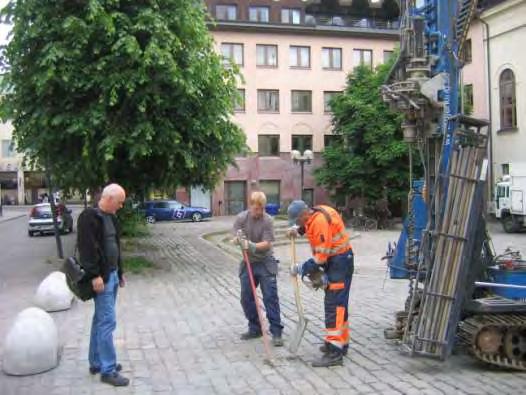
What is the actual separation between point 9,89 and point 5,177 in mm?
54384

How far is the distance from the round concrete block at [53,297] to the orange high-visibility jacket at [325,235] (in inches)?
194

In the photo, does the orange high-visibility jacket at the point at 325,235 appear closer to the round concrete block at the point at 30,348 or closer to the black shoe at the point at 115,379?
the black shoe at the point at 115,379

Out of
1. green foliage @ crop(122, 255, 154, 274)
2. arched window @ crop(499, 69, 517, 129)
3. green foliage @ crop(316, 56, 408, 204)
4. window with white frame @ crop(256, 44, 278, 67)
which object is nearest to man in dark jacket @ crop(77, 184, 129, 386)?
green foliage @ crop(122, 255, 154, 274)

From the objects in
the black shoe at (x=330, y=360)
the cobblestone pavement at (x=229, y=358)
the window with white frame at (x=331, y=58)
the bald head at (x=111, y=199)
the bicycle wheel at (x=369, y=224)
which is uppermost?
the window with white frame at (x=331, y=58)

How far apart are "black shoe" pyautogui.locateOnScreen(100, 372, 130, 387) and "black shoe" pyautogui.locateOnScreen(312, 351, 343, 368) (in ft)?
6.34

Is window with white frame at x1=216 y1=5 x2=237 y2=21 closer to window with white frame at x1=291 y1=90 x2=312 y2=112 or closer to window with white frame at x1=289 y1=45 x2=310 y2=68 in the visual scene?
window with white frame at x1=289 y1=45 x2=310 y2=68

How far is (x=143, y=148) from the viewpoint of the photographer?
13.0 meters

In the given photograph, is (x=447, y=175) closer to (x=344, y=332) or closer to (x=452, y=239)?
(x=452, y=239)

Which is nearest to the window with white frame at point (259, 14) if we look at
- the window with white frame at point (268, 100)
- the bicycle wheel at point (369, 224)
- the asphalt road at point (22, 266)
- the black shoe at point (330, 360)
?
the window with white frame at point (268, 100)

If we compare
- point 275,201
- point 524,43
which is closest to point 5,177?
point 275,201

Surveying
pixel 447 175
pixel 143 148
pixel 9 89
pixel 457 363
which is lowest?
pixel 457 363

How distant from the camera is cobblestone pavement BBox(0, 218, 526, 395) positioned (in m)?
5.88

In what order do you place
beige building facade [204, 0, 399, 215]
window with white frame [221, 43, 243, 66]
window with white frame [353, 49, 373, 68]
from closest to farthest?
window with white frame [221, 43, 243, 66] → beige building facade [204, 0, 399, 215] → window with white frame [353, 49, 373, 68]

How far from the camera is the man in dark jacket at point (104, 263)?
227 inches
